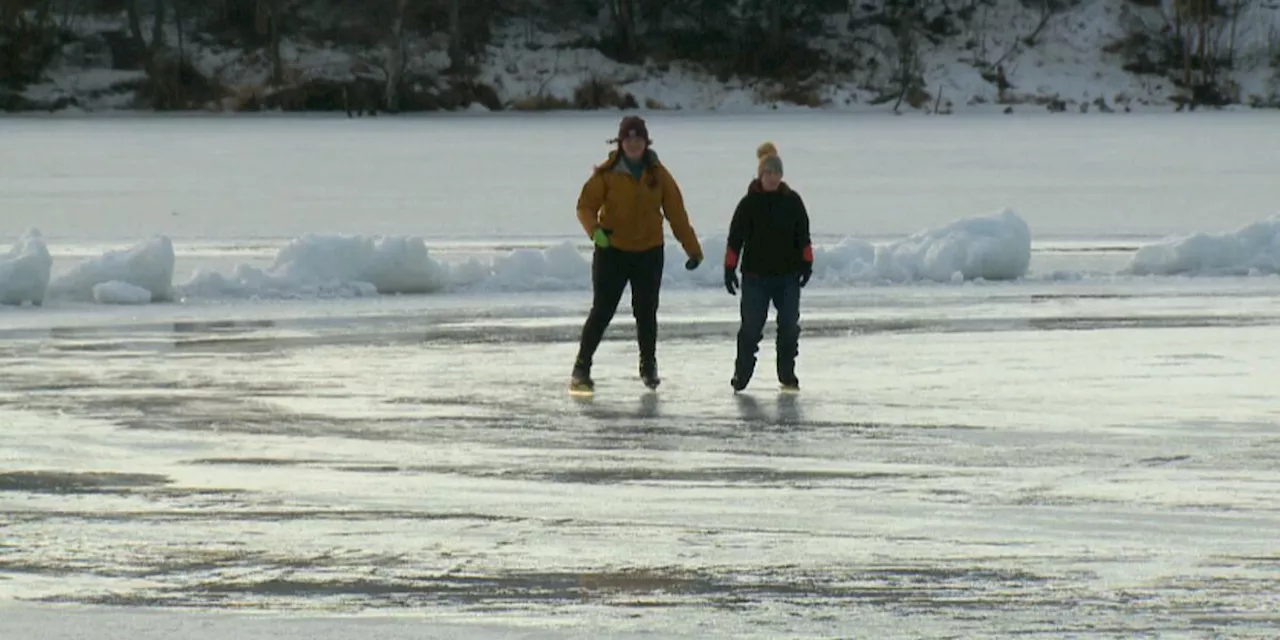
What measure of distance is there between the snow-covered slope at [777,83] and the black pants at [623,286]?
62.1 m

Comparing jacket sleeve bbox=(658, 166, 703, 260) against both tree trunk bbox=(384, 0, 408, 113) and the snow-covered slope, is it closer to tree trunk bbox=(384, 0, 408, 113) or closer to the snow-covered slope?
tree trunk bbox=(384, 0, 408, 113)

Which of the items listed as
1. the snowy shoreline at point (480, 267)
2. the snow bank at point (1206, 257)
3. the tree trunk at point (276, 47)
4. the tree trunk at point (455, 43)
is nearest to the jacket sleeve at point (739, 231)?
the snowy shoreline at point (480, 267)

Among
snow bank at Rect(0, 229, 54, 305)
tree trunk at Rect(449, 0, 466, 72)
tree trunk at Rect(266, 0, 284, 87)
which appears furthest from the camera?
tree trunk at Rect(449, 0, 466, 72)

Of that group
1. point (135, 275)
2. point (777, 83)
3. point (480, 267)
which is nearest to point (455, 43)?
point (777, 83)

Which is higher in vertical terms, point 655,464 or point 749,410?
point 655,464

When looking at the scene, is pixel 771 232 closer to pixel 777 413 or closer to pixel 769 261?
pixel 769 261

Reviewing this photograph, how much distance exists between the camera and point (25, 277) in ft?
55.9

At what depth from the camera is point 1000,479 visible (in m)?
8.84

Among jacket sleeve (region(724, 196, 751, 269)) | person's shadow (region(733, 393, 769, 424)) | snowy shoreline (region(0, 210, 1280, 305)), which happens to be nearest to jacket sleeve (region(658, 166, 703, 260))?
jacket sleeve (region(724, 196, 751, 269))

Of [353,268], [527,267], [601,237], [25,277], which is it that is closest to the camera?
[601,237]

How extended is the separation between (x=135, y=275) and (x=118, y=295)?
1.42 ft

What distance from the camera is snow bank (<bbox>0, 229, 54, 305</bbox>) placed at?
671 inches

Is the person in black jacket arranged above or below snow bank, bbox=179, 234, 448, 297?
above

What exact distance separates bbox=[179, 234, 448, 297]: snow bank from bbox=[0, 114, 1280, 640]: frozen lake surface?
0.31m
